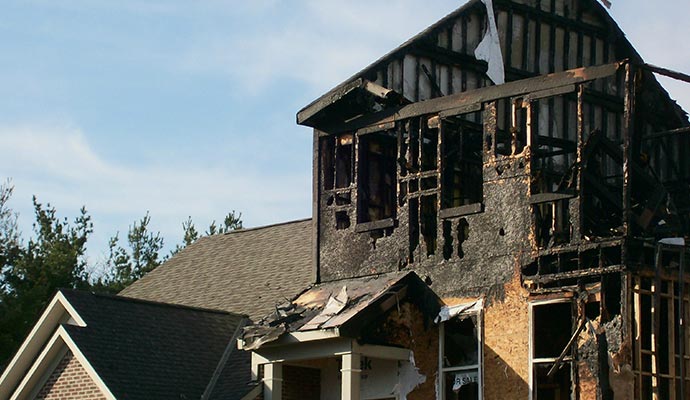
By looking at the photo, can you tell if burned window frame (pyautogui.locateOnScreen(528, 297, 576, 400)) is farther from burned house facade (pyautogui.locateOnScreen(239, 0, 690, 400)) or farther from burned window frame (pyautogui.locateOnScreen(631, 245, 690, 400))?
burned window frame (pyautogui.locateOnScreen(631, 245, 690, 400))

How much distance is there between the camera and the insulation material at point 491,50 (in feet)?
88.9

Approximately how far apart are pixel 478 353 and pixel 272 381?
3909 mm

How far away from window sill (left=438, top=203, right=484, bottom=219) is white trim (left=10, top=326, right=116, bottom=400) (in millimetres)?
7034

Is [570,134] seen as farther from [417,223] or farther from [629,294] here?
[629,294]

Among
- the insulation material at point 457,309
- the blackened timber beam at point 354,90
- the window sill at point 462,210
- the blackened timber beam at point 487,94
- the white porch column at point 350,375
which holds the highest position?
the blackened timber beam at point 354,90

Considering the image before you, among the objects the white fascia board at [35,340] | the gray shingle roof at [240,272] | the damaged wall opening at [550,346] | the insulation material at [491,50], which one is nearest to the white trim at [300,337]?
the damaged wall opening at [550,346]

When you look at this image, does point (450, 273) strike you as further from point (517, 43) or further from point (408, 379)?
point (517, 43)

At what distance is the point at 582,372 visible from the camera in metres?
20.4

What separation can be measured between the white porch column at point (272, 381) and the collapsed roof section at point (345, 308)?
1.77 ft

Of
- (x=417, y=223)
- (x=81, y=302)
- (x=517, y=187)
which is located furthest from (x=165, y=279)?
(x=517, y=187)

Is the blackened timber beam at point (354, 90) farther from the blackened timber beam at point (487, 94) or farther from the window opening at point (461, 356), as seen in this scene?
the window opening at point (461, 356)

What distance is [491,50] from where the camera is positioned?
89.3 ft

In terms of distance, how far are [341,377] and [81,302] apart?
5138 millimetres

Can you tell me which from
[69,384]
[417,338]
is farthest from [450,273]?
[69,384]
